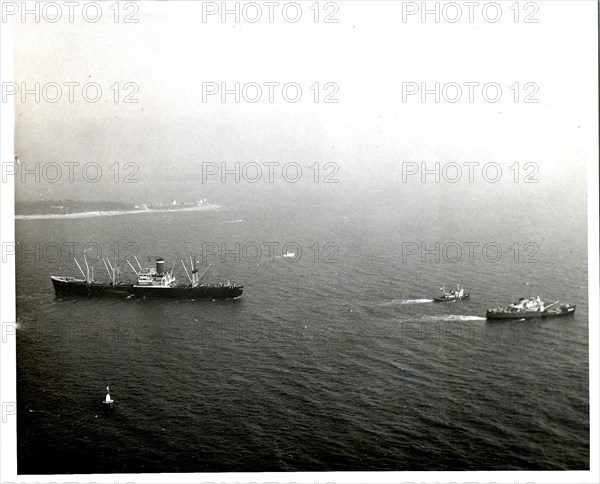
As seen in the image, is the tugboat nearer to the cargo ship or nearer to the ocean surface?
the ocean surface

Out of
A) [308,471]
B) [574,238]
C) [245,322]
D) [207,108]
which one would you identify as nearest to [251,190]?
[207,108]

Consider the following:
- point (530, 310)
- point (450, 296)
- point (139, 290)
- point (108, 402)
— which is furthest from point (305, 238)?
point (108, 402)

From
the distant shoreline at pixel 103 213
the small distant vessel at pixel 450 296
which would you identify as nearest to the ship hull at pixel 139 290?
the distant shoreline at pixel 103 213

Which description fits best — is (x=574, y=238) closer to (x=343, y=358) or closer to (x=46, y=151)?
(x=343, y=358)

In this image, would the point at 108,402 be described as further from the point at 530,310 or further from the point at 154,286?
the point at 530,310

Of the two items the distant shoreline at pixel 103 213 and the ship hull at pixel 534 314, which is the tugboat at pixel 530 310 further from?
the distant shoreline at pixel 103 213

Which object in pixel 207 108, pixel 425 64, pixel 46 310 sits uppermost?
pixel 425 64

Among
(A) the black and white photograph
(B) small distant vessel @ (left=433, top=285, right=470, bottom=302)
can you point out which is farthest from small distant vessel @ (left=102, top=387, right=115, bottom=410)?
(B) small distant vessel @ (left=433, top=285, right=470, bottom=302)
